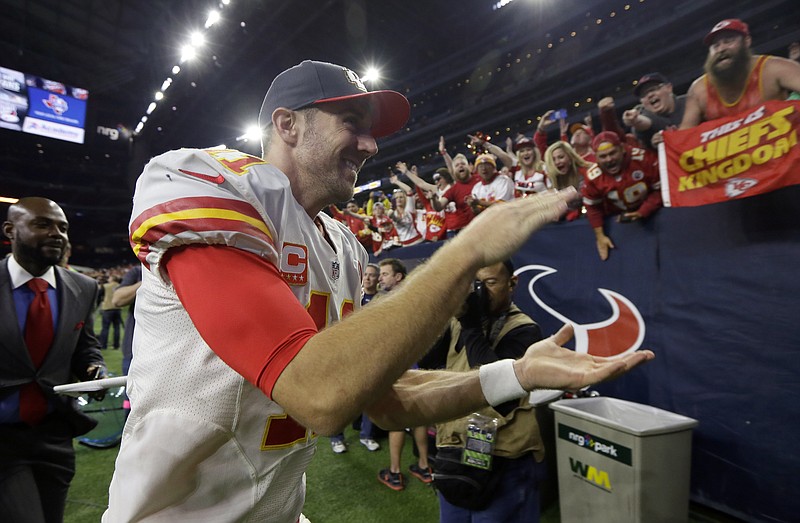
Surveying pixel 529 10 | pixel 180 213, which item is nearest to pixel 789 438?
pixel 180 213

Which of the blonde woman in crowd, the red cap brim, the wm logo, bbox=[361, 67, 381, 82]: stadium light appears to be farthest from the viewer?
bbox=[361, 67, 381, 82]: stadium light

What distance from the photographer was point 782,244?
10.9 ft

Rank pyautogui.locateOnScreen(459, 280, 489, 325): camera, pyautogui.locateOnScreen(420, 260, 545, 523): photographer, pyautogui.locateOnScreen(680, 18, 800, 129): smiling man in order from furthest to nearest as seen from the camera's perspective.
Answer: pyautogui.locateOnScreen(680, 18, 800, 129): smiling man < pyautogui.locateOnScreen(459, 280, 489, 325): camera < pyautogui.locateOnScreen(420, 260, 545, 523): photographer

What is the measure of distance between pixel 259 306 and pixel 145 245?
14.2 inches

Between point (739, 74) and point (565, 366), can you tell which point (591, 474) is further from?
point (739, 74)

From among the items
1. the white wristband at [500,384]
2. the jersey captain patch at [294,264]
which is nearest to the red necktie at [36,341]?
the jersey captain patch at [294,264]

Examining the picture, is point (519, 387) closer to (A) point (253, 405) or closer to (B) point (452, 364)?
(A) point (253, 405)

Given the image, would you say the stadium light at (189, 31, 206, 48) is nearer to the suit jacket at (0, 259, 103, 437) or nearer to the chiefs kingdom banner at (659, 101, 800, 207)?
the suit jacket at (0, 259, 103, 437)

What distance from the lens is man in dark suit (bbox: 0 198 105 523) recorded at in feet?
7.61

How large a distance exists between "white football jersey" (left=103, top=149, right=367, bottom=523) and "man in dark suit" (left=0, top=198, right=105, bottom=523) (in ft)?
5.85

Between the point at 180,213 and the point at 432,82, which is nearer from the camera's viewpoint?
the point at 180,213

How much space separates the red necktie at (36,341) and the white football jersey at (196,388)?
5.96 feet

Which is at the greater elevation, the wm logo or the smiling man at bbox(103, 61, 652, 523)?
the smiling man at bbox(103, 61, 652, 523)

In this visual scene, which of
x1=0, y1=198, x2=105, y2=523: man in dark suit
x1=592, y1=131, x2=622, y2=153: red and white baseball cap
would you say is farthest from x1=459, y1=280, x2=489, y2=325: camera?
x1=592, y1=131, x2=622, y2=153: red and white baseball cap
